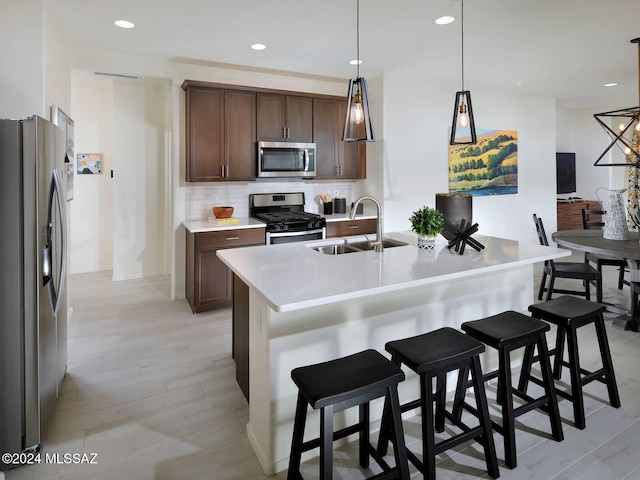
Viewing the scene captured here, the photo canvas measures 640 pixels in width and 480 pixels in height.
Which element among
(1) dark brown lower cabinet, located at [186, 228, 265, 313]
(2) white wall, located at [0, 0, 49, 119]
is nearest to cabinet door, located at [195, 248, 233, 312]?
(1) dark brown lower cabinet, located at [186, 228, 265, 313]

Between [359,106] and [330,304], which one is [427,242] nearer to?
[330,304]

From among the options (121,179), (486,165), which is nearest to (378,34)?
(486,165)

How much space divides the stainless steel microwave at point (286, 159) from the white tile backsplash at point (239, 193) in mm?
349

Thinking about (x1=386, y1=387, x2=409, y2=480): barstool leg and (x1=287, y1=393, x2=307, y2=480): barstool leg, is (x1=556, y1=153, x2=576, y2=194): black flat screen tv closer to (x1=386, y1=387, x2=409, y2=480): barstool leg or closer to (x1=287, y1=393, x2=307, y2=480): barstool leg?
(x1=386, y1=387, x2=409, y2=480): barstool leg

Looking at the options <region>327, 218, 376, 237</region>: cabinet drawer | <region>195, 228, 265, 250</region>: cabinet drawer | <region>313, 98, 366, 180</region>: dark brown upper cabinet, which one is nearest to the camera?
<region>195, 228, 265, 250</region>: cabinet drawer

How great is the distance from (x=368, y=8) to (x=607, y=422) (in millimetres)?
3209

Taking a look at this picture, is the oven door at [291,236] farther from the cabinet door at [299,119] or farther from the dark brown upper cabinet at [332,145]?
the cabinet door at [299,119]

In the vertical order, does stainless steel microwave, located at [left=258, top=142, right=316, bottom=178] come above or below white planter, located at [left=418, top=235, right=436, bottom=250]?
above

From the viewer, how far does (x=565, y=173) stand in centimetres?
782

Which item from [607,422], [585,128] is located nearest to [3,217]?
[607,422]

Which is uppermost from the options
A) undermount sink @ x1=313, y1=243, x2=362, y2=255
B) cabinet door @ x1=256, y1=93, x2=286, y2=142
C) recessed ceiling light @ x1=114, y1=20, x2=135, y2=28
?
recessed ceiling light @ x1=114, y1=20, x2=135, y2=28

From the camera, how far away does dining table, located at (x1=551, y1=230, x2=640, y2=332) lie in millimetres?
3285

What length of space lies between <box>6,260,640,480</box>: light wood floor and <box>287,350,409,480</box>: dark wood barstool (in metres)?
0.40

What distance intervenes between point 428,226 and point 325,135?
2.86 meters
